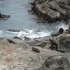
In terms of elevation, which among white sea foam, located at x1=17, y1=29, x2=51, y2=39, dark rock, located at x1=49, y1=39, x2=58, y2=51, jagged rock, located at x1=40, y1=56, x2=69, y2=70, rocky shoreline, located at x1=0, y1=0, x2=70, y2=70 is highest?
jagged rock, located at x1=40, y1=56, x2=69, y2=70

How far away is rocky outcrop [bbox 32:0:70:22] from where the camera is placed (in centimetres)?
2823

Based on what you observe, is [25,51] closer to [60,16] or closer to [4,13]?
[60,16]

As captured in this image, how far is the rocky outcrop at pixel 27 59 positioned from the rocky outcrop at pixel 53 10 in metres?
13.4

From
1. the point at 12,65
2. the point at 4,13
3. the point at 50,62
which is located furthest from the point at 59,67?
the point at 4,13

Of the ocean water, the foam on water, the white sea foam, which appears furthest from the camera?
the ocean water

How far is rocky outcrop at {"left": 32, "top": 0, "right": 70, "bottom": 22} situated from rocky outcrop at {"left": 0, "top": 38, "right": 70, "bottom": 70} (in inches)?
529

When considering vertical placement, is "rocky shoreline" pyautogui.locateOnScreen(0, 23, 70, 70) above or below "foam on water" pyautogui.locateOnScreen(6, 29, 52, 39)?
above

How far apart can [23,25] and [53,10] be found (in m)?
4.31

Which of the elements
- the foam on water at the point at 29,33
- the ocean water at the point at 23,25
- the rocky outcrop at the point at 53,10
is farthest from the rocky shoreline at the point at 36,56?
the rocky outcrop at the point at 53,10

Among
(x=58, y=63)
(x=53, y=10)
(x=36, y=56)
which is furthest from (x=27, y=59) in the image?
(x=53, y=10)

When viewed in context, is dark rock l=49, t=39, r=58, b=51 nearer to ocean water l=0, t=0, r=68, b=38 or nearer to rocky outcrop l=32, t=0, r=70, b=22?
ocean water l=0, t=0, r=68, b=38

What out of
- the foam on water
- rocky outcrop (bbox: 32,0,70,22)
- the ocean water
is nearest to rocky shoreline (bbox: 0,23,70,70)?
the foam on water

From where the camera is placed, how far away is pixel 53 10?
29.1m

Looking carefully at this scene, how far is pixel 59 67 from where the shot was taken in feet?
34.6
